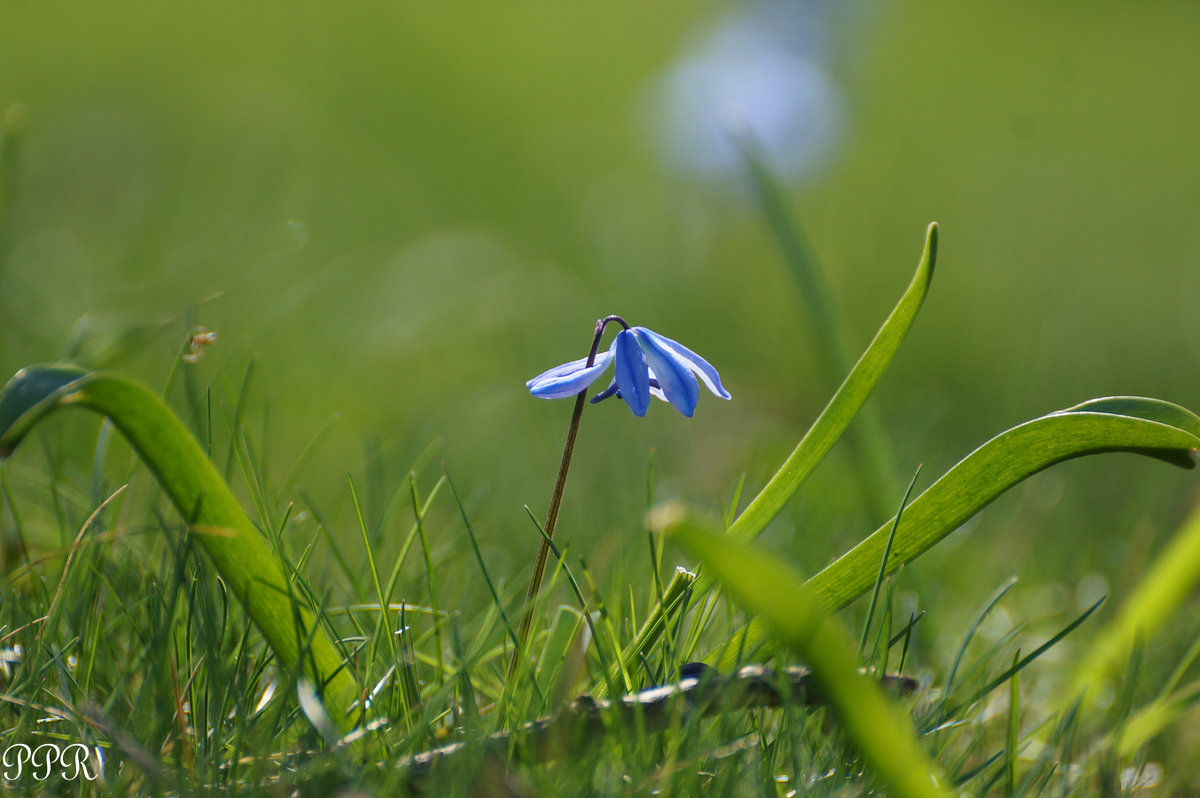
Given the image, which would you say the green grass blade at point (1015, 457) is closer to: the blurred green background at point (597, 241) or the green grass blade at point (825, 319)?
the blurred green background at point (597, 241)

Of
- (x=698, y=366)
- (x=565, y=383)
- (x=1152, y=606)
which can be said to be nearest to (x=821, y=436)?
(x=698, y=366)

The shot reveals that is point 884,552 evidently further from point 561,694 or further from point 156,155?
point 156,155

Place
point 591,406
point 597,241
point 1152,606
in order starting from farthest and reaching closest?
point 597,241, point 591,406, point 1152,606

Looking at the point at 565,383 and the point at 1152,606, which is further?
the point at 1152,606

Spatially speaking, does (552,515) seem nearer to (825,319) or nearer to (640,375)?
(640,375)

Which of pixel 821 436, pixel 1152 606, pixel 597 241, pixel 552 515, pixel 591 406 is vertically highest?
pixel 597 241

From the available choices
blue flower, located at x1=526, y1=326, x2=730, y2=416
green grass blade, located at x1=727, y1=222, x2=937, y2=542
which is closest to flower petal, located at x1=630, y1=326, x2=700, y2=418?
blue flower, located at x1=526, y1=326, x2=730, y2=416

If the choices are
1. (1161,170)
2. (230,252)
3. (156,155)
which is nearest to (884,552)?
(230,252)
